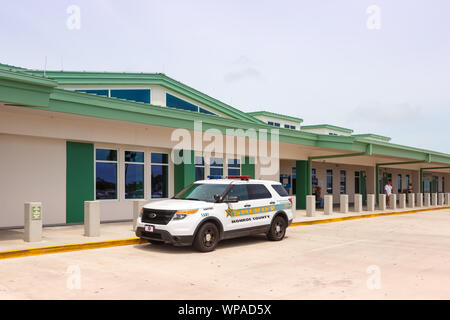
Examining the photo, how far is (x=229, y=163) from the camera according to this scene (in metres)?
22.3

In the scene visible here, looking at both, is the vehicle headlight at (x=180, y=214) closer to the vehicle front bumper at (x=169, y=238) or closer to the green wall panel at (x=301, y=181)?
the vehicle front bumper at (x=169, y=238)

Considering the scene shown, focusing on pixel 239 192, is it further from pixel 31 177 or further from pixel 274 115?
pixel 274 115

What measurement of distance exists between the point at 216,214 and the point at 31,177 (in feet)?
24.1

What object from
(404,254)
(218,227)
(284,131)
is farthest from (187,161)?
(404,254)

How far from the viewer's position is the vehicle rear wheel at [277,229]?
1296 cm

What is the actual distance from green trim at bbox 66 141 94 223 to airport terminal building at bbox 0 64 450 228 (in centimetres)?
4

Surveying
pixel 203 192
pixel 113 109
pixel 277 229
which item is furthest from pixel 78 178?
pixel 277 229

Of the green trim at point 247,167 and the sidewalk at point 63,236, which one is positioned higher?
the green trim at point 247,167

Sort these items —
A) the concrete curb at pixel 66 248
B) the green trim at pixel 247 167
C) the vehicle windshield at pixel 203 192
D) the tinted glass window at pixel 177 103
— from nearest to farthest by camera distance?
the concrete curb at pixel 66 248 < the vehicle windshield at pixel 203 192 < the tinted glass window at pixel 177 103 < the green trim at pixel 247 167

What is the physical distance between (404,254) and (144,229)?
6485mm

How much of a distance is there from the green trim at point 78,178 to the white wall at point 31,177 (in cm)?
19

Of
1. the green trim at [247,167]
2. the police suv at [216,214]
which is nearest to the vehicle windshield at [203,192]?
the police suv at [216,214]
